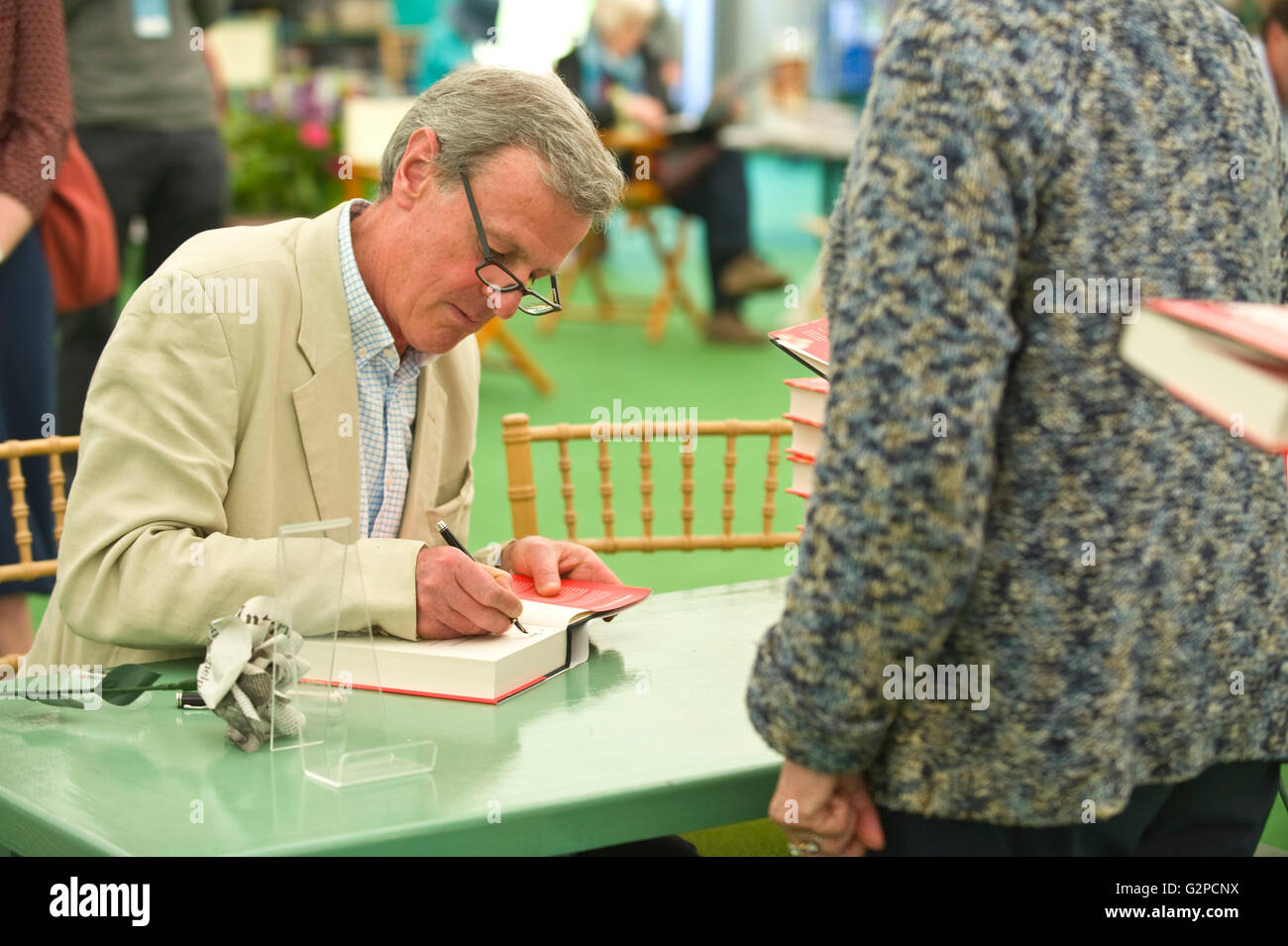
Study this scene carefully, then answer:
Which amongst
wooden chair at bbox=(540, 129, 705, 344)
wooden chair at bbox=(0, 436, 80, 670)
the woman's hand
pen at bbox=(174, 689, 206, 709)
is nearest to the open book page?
pen at bbox=(174, 689, 206, 709)

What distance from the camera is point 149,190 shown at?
13.0 ft

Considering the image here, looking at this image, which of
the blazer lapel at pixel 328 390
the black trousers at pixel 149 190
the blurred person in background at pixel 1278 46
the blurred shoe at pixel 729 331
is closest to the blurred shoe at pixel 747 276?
Result: the blurred shoe at pixel 729 331

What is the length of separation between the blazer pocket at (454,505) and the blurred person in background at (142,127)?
212 centimetres

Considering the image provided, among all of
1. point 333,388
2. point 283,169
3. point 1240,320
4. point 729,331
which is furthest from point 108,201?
point 283,169

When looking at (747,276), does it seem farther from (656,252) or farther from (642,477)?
(642,477)

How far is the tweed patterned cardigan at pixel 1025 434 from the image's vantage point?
37.5 inches

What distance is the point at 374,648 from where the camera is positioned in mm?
1495

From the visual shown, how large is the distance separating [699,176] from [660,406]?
2138 mm

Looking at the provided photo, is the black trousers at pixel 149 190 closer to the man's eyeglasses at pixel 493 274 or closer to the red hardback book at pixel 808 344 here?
the man's eyeglasses at pixel 493 274

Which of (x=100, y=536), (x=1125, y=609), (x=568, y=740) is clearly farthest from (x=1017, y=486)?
(x=100, y=536)

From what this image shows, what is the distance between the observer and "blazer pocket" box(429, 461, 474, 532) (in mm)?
1953

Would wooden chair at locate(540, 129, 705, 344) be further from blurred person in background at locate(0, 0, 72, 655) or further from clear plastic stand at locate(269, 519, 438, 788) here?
clear plastic stand at locate(269, 519, 438, 788)

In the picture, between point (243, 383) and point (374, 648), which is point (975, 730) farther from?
point (243, 383)

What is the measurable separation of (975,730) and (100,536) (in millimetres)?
993
